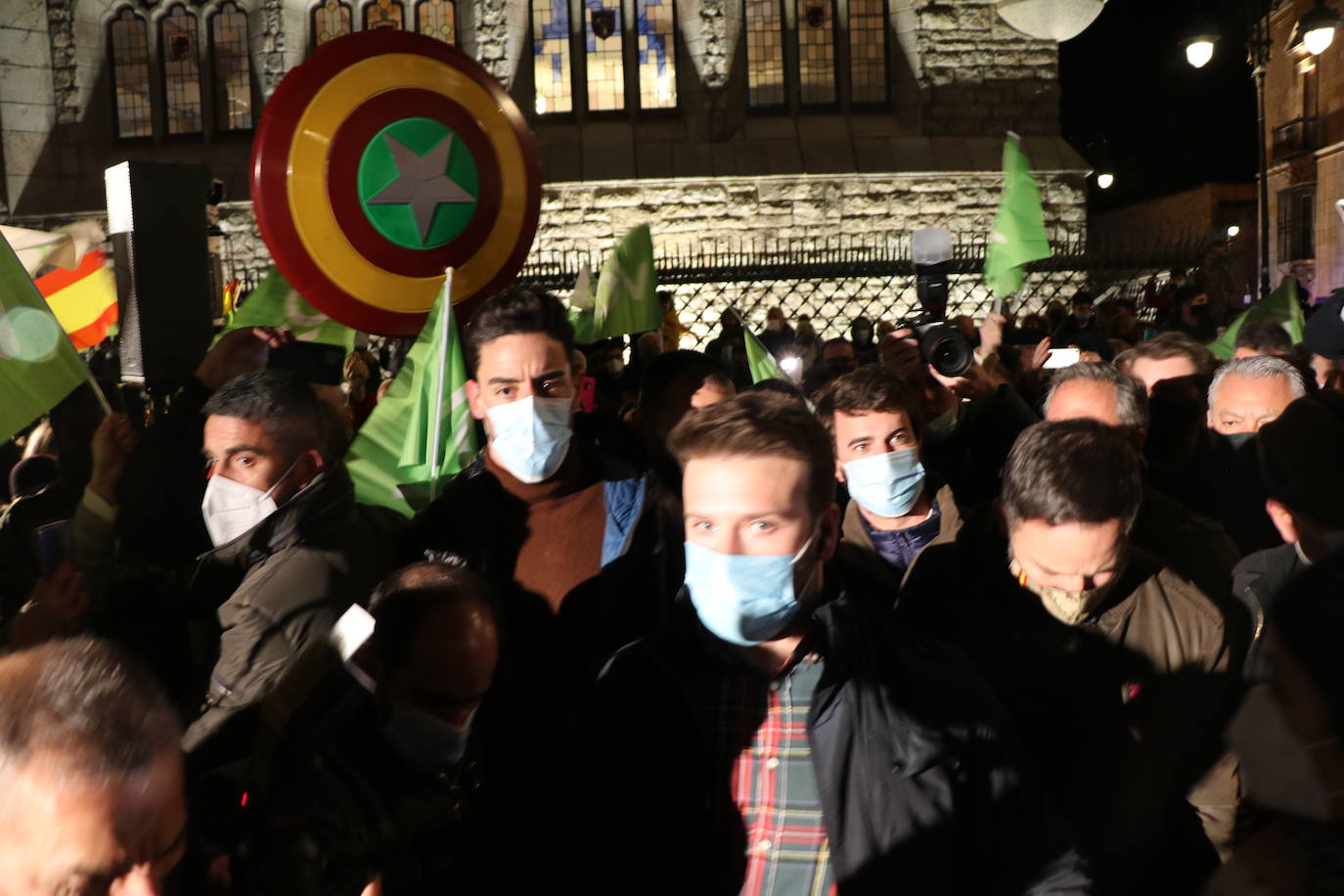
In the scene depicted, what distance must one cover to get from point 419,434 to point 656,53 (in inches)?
585

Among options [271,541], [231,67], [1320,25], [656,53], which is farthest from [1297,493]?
[231,67]

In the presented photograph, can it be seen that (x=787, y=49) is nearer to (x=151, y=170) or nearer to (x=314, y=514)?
(x=151, y=170)

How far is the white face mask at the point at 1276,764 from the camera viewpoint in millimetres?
1038

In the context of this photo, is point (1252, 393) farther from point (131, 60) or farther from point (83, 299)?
point (131, 60)

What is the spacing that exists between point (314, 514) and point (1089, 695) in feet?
5.58

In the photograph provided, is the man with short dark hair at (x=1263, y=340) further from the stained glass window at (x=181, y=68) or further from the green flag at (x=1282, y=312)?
the stained glass window at (x=181, y=68)

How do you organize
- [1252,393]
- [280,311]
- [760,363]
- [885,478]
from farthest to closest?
[760,363], [1252,393], [280,311], [885,478]

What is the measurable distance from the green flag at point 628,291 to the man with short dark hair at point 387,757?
2.82 meters

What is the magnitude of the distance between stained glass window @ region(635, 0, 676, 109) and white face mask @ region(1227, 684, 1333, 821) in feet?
55.6

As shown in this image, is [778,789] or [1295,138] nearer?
[778,789]

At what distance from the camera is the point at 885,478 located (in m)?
3.33

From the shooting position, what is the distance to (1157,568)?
2.46 metres

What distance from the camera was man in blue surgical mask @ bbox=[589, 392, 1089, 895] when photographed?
1.67 metres

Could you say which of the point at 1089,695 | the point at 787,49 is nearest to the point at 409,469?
the point at 1089,695
